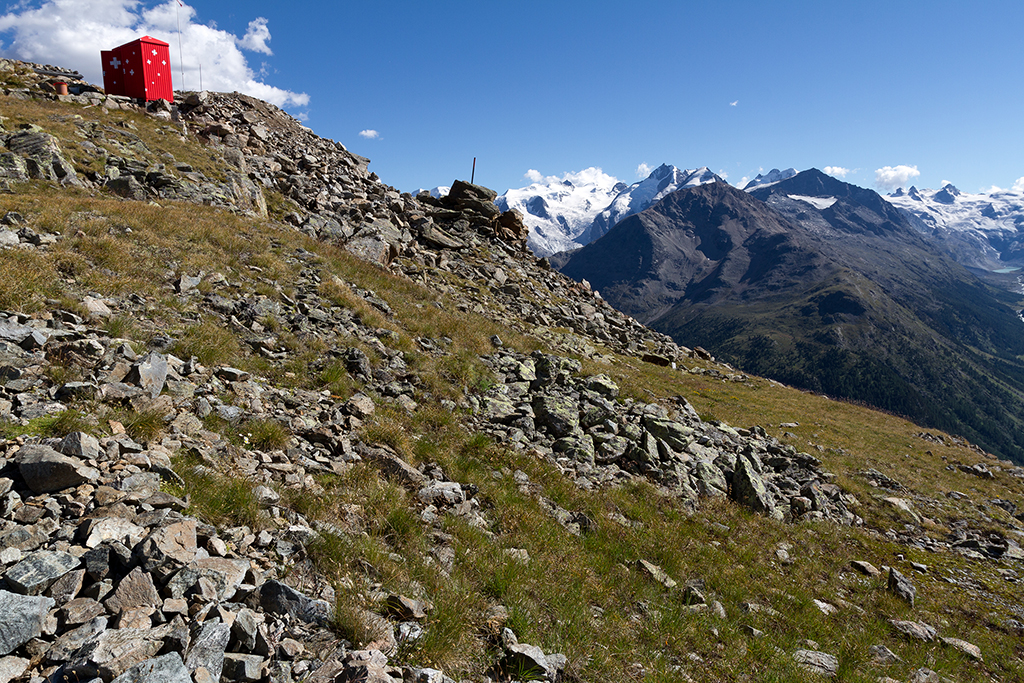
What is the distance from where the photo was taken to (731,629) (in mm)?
7730

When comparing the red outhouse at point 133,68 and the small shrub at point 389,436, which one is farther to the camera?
the red outhouse at point 133,68

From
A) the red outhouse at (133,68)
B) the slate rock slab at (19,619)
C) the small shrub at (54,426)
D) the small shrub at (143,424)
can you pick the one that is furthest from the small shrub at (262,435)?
the red outhouse at (133,68)

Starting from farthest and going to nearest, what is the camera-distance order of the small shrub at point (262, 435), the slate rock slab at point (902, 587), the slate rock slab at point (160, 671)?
the slate rock slab at point (902, 587)
the small shrub at point (262, 435)
the slate rock slab at point (160, 671)

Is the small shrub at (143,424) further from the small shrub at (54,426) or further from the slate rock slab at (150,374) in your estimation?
the slate rock slab at (150,374)

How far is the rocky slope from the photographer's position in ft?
14.0

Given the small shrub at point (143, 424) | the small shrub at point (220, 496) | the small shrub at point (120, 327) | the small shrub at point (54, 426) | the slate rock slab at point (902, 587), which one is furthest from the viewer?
the slate rock slab at point (902, 587)

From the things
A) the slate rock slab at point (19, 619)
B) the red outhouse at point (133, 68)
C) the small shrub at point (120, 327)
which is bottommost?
the slate rock slab at point (19, 619)

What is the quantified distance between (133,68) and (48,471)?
48855 millimetres

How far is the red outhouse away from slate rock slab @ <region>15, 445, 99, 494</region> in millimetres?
47438

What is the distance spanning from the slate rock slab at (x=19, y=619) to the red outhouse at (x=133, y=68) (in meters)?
49.5

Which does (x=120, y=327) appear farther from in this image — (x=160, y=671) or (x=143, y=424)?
(x=160, y=671)

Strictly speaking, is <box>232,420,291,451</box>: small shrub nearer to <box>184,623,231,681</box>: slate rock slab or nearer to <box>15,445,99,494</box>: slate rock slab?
<box>15,445,99,494</box>: slate rock slab

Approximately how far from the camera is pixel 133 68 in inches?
1508

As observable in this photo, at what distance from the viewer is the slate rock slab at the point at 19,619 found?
3.39m
